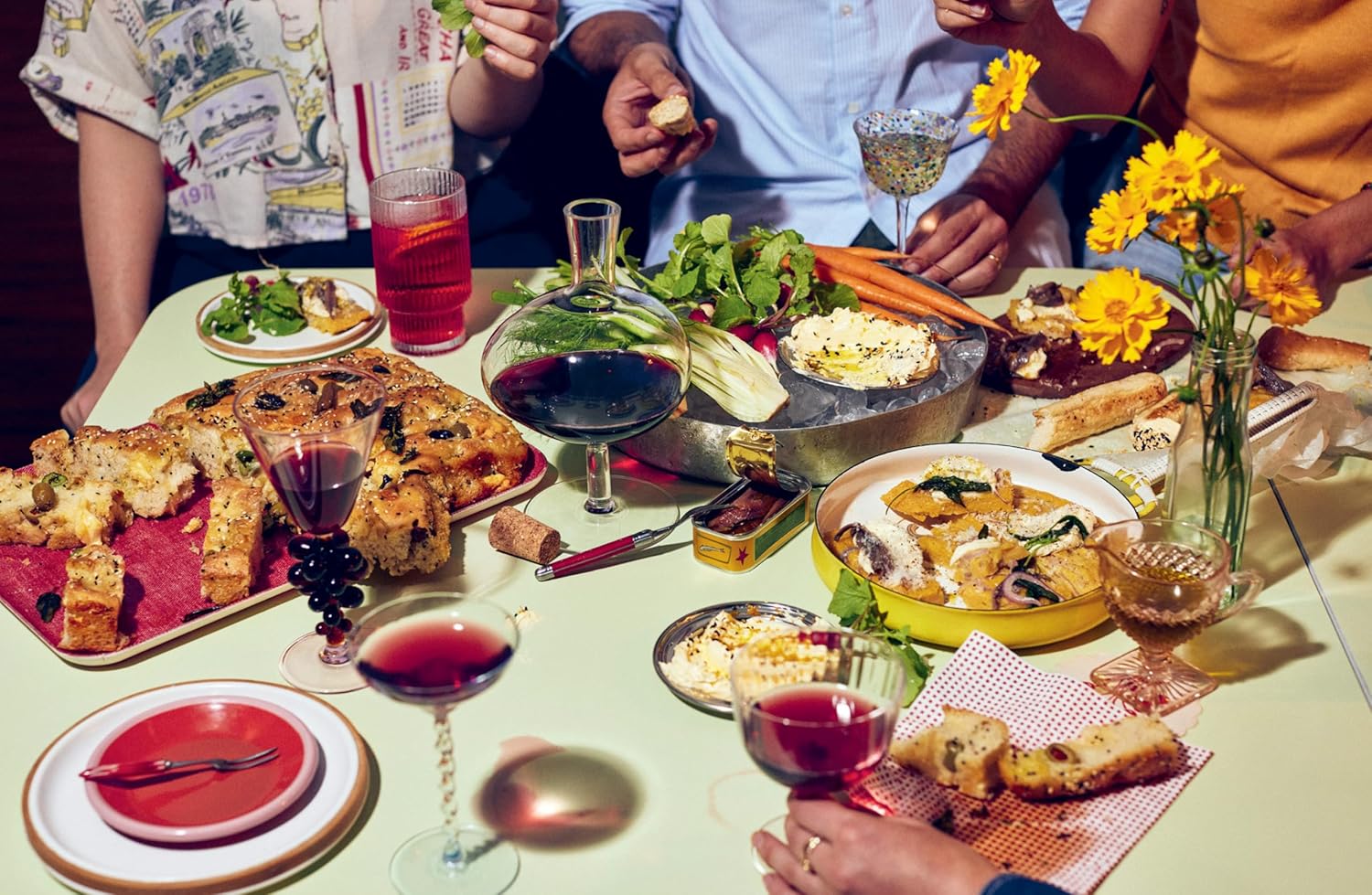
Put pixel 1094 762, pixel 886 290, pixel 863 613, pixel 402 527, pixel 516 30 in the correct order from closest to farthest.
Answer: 1. pixel 1094 762
2. pixel 863 613
3. pixel 402 527
4. pixel 886 290
5. pixel 516 30

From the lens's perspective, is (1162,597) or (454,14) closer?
(1162,597)

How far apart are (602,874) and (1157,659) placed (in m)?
0.66

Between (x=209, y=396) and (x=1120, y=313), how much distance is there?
4.21 feet

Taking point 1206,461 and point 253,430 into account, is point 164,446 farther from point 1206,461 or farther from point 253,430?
point 1206,461

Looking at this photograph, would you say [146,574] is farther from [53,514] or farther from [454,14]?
[454,14]

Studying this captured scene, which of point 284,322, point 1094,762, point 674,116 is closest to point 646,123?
point 674,116

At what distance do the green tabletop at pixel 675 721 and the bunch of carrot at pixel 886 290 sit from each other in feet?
1.78

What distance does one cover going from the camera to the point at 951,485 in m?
1.73

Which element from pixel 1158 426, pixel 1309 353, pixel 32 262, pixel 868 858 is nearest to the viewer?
pixel 868 858

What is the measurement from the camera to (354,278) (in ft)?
8.21

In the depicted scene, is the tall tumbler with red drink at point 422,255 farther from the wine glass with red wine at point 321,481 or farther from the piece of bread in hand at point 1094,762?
the piece of bread in hand at point 1094,762

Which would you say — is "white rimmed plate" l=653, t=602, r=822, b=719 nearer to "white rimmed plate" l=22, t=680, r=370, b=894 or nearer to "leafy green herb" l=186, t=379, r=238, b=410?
"white rimmed plate" l=22, t=680, r=370, b=894

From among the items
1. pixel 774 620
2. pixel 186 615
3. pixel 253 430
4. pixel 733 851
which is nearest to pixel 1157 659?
pixel 774 620

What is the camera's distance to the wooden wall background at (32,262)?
153 inches
